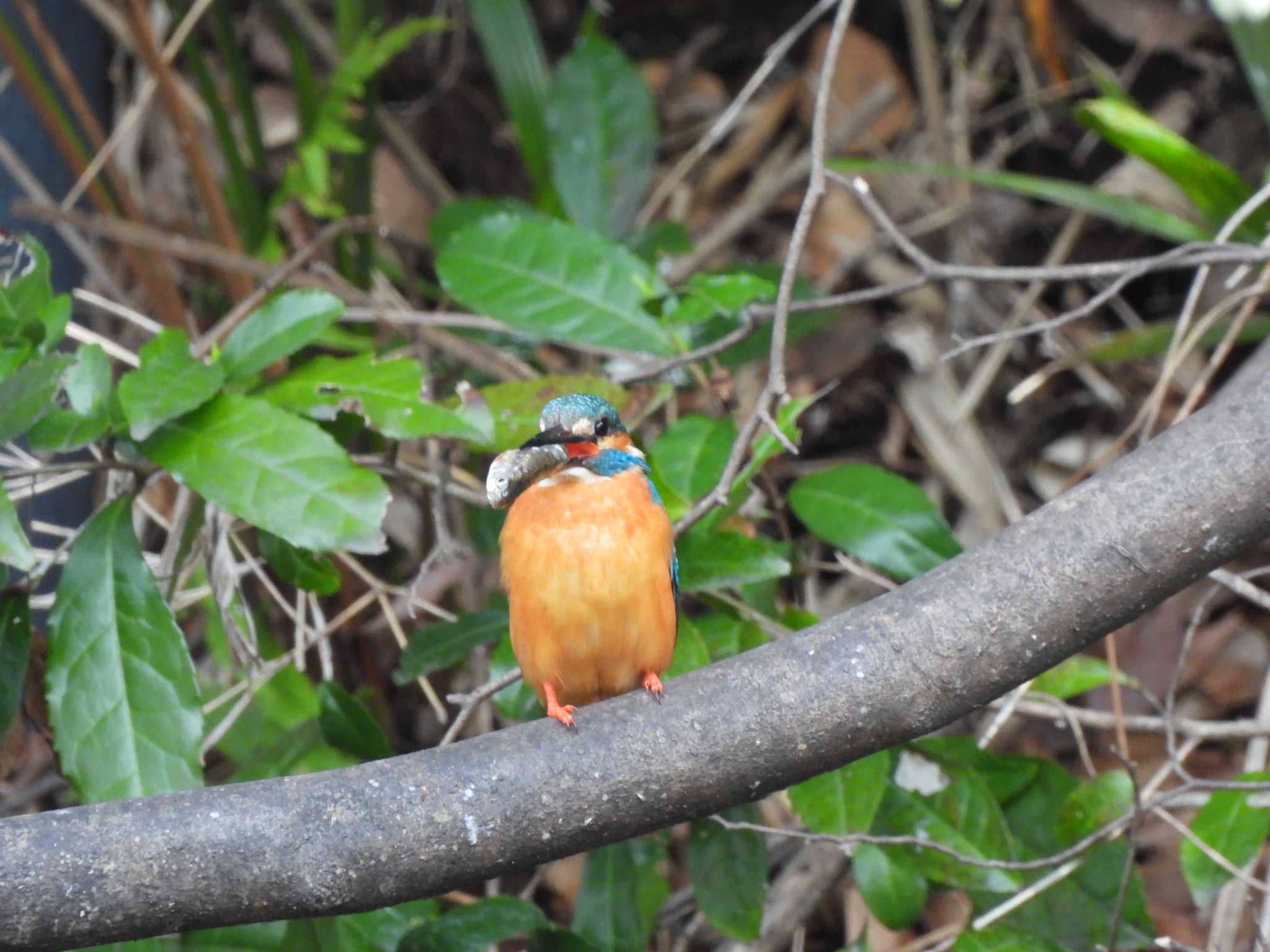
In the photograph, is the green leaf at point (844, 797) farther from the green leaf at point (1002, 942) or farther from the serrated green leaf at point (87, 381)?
the serrated green leaf at point (87, 381)

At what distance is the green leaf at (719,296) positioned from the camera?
3.07 meters

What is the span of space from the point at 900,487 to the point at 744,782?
1221 mm

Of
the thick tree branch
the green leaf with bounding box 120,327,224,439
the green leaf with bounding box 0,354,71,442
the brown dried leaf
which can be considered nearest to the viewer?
the thick tree branch

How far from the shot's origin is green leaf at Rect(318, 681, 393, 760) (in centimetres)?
287

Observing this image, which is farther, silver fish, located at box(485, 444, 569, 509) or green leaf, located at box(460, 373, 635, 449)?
green leaf, located at box(460, 373, 635, 449)

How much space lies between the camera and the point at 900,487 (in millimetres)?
3094

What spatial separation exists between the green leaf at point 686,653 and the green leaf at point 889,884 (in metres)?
0.59

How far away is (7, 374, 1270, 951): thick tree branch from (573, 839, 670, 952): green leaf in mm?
1048

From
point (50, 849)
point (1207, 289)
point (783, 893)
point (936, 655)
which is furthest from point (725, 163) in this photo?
point (50, 849)

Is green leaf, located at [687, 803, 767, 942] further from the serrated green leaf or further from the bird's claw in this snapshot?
the serrated green leaf

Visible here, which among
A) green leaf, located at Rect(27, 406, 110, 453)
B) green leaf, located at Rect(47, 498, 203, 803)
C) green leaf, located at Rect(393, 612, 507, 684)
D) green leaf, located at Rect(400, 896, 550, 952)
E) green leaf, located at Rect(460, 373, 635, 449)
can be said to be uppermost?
green leaf, located at Rect(27, 406, 110, 453)

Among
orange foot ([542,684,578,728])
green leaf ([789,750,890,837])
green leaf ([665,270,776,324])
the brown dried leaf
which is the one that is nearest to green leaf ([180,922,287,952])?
orange foot ([542,684,578,728])

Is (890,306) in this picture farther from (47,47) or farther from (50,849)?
(50,849)

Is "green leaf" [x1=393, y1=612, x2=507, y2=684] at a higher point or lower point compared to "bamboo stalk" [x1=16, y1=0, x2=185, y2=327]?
lower
